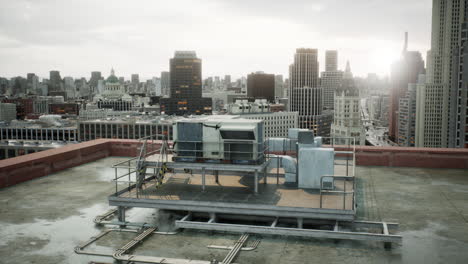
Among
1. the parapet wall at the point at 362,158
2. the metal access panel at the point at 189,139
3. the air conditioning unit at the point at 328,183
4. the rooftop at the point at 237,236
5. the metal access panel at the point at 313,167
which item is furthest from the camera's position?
the parapet wall at the point at 362,158

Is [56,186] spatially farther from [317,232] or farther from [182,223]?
[317,232]

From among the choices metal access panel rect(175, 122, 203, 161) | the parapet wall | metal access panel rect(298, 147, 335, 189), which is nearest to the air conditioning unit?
metal access panel rect(298, 147, 335, 189)

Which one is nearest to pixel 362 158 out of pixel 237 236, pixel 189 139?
pixel 189 139

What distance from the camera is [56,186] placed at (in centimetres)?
1645

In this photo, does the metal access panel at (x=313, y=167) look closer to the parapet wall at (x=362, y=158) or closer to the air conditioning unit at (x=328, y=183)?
the air conditioning unit at (x=328, y=183)

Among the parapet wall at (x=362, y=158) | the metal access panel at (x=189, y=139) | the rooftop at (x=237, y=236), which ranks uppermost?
the metal access panel at (x=189, y=139)

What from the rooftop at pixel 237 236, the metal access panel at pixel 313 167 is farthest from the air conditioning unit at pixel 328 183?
the rooftop at pixel 237 236

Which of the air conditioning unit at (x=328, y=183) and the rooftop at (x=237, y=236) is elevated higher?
the air conditioning unit at (x=328, y=183)

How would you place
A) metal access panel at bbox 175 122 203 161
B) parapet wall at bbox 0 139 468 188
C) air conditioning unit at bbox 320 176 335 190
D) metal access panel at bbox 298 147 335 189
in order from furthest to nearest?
1. parapet wall at bbox 0 139 468 188
2. metal access panel at bbox 175 122 203 161
3. metal access panel at bbox 298 147 335 189
4. air conditioning unit at bbox 320 176 335 190

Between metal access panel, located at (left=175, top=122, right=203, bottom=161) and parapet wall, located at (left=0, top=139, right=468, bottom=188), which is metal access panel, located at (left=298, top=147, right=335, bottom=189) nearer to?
metal access panel, located at (left=175, top=122, right=203, bottom=161)

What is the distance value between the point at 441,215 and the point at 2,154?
16449 centimetres

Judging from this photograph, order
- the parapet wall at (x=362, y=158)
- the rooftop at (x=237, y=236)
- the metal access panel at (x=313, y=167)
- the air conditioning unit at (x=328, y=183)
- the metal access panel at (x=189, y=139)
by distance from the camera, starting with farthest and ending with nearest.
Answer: the parapet wall at (x=362, y=158) → the metal access panel at (x=189, y=139) → the metal access panel at (x=313, y=167) → the air conditioning unit at (x=328, y=183) → the rooftop at (x=237, y=236)

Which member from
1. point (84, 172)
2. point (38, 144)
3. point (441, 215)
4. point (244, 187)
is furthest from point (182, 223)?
point (38, 144)

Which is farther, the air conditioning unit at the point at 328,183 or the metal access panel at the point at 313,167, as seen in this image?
the metal access panel at the point at 313,167
